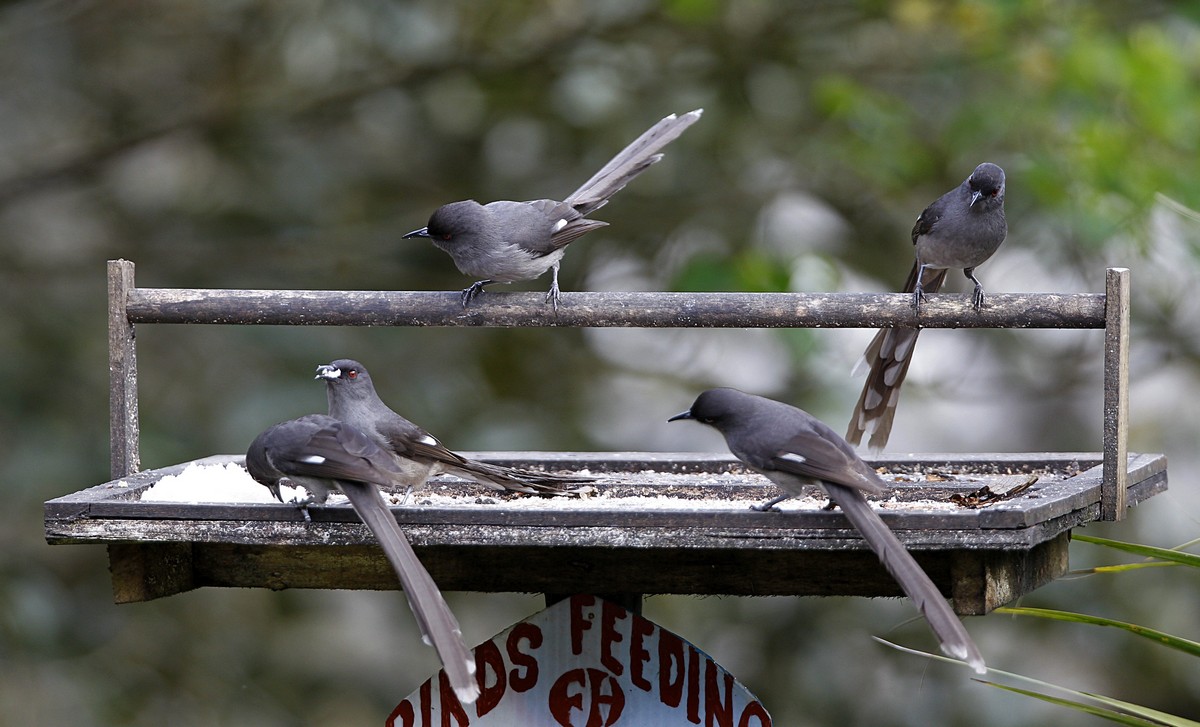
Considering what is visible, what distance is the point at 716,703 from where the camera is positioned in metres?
3.05

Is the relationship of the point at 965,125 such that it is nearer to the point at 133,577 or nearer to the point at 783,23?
the point at 783,23

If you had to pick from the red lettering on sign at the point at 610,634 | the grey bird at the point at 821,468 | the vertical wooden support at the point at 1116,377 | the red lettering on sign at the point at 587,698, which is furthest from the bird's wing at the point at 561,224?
the vertical wooden support at the point at 1116,377

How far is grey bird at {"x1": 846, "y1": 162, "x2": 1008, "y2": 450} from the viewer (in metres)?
4.15

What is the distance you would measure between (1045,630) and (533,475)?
3.96m

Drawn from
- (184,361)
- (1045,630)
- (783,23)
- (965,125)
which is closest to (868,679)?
(1045,630)

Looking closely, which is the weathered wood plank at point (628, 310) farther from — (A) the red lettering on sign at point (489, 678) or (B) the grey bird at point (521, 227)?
(A) the red lettering on sign at point (489, 678)

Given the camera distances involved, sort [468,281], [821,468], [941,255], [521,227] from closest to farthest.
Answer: [821,468] < [521,227] < [941,255] < [468,281]

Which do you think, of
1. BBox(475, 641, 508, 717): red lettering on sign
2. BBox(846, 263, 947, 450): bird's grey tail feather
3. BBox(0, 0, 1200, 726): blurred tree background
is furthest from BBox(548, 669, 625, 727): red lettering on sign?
BBox(0, 0, 1200, 726): blurred tree background

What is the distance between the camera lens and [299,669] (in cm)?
680

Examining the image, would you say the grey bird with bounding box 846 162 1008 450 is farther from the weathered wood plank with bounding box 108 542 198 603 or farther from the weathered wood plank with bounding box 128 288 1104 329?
the weathered wood plank with bounding box 108 542 198 603

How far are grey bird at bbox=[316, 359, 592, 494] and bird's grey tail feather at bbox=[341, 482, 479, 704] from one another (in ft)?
1.09

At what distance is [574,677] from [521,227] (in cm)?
145

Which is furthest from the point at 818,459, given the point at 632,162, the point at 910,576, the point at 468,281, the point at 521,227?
the point at 468,281

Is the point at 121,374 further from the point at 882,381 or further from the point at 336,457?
the point at 882,381
